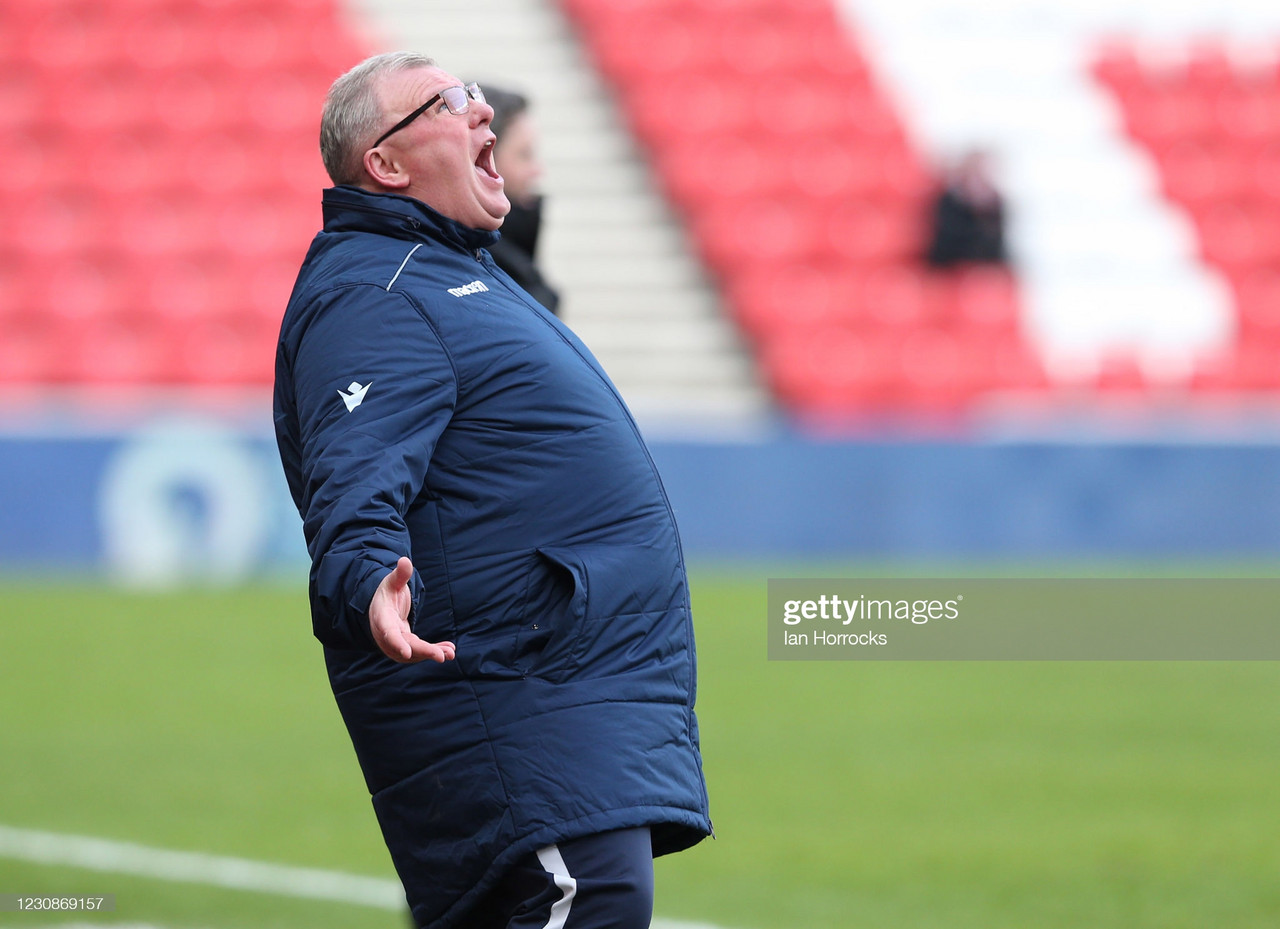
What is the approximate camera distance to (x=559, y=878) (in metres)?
2.84

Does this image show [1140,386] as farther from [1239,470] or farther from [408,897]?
[408,897]

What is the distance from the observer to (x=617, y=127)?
54.8 ft

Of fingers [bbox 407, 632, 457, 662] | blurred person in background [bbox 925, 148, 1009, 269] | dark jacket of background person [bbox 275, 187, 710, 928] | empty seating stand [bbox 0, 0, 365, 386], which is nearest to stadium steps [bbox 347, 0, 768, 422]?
empty seating stand [bbox 0, 0, 365, 386]

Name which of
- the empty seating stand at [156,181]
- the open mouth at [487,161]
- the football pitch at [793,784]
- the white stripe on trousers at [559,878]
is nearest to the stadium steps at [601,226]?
the empty seating stand at [156,181]

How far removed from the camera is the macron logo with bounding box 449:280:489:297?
2.96 metres

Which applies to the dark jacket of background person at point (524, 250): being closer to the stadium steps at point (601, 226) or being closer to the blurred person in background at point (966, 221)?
the stadium steps at point (601, 226)

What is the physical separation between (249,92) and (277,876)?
1132 centimetres

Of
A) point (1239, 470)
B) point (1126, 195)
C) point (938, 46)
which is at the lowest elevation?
point (1239, 470)

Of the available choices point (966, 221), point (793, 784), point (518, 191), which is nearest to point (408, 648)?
point (518, 191)

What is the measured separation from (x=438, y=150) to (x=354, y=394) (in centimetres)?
52

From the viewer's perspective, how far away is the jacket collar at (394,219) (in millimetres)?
3029

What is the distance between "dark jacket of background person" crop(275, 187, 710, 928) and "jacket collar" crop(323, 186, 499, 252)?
0.02 m

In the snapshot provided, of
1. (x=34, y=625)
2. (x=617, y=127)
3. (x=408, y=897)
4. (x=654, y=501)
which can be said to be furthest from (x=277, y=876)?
(x=617, y=127)

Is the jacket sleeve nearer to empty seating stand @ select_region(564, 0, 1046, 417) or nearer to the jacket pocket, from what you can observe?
the jacket pocket
